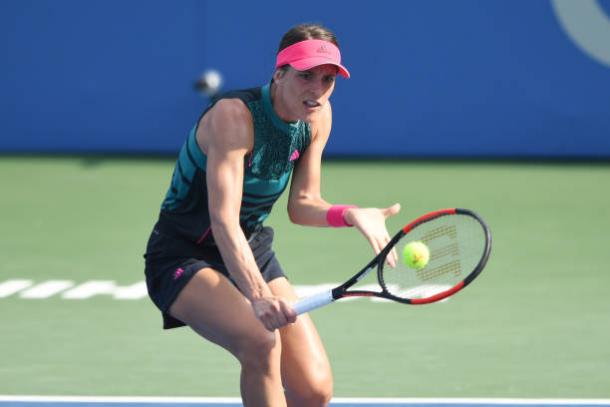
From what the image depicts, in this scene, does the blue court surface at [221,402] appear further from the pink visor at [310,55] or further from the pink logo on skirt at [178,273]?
the pink visor at [310,55]

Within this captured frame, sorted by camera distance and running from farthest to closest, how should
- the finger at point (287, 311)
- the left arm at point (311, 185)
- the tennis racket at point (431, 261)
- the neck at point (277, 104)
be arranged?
the left arm at point (311, 185) → the neck at point (277, 104) → the tennis racket at point (431, 261) → the finger at point (287, 311)

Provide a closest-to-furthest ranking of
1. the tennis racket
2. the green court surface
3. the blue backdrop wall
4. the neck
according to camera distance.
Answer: the tennis racket → the neck → the green court surface → the blue backdrop wall

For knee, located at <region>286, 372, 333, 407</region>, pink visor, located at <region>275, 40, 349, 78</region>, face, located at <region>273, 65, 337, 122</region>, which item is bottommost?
→ knee, located at <region>286, 372, 333, 407</region>

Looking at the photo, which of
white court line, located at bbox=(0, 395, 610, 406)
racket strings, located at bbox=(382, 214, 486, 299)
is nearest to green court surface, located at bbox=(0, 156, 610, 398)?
white court line, located at bbox=(0, 395, 610, 406)

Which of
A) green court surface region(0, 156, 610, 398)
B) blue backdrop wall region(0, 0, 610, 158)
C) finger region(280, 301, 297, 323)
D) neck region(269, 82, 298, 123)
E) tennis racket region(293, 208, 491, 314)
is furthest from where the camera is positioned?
blue backdrop wall region(0, 0, 610, 158)

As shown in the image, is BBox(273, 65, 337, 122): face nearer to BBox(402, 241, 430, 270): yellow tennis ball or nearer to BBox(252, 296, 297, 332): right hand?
BBox(402, 241, 430, 270): yellow tennis ball

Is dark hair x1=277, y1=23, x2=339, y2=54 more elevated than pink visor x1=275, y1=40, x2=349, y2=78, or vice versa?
dark hair x1=277, y1=23, x2=339, y2=54

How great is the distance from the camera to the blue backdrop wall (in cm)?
1280

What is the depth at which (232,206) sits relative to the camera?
4395mm

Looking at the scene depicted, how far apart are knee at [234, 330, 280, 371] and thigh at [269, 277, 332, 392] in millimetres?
243

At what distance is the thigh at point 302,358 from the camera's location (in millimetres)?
4645

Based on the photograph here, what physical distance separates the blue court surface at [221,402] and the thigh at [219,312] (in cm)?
109

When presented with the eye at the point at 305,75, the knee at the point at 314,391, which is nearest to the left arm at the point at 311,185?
the eye at the point at 305,75

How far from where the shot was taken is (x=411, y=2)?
12.9 meters
